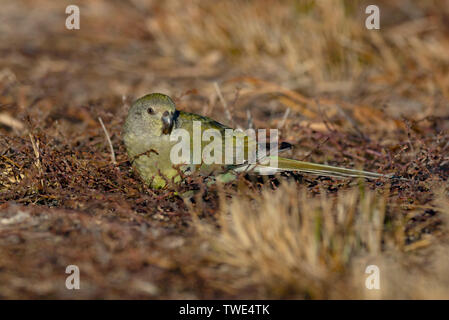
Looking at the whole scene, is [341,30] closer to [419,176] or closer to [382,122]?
[382,122]

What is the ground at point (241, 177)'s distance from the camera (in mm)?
2963

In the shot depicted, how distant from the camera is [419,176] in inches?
167

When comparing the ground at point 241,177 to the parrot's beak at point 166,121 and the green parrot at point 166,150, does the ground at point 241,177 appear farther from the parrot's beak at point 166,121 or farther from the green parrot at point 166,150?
the parrot's beak at point 166,121

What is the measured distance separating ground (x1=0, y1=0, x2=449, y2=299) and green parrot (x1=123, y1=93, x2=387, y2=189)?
0.40 feet

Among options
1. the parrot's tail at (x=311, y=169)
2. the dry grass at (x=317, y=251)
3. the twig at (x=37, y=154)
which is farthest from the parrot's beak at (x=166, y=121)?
the twig at (x=37, y=154)

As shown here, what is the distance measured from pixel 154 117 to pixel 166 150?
0.79 ft

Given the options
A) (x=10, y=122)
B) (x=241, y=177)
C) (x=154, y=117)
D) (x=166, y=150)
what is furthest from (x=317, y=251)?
(x=10, y=122)

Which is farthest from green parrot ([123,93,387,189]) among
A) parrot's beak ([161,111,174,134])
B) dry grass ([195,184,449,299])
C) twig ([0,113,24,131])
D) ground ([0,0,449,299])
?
twig ([0,113,24,131])

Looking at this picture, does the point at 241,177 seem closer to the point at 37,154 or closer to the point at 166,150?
the point at 166,150

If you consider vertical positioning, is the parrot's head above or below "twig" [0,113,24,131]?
below

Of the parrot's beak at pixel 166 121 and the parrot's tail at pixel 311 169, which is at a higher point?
the parrot's beak at pixel 166 121

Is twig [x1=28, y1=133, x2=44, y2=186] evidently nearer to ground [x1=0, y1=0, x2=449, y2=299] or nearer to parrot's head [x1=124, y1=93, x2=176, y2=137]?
ground [x1=0, y1=0, x2=449, y2=299]

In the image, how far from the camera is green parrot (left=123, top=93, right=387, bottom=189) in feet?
12.8

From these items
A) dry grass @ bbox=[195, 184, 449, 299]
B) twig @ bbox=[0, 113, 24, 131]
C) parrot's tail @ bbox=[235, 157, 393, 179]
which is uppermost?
twig @ bbox=[0, 113, 24, 131]
